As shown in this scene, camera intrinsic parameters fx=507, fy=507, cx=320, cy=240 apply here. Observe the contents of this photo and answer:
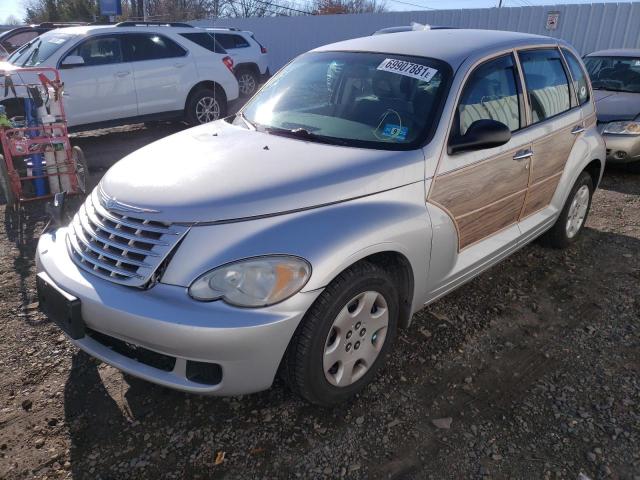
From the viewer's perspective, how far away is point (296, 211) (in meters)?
2.32

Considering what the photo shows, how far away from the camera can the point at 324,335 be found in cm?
231

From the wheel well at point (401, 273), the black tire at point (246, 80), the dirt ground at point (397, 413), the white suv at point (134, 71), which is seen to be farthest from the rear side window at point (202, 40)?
the wheel well at point (401, 273)

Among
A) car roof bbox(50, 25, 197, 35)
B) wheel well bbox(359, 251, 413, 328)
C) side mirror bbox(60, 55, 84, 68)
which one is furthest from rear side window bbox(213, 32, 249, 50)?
wheel well bbox(359, 251, 413, 328)

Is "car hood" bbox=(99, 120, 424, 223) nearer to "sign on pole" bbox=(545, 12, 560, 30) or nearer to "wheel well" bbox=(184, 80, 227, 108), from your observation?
"wheel well" bbox=(184, 80, 227, 108)

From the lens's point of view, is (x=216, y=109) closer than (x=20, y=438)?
No

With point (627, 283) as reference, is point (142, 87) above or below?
above

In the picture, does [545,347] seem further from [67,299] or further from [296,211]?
[67,299]

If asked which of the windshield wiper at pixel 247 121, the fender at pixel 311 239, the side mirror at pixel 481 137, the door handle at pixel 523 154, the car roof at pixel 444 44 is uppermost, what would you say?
the car roof at pixel 444 44

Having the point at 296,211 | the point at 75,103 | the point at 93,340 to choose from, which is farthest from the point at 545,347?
the point at 75,103

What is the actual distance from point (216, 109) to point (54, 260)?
7143mm

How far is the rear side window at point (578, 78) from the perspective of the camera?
421 cm

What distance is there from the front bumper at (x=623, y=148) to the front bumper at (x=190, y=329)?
6.13 metres

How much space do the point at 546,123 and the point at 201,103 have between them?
6.71m

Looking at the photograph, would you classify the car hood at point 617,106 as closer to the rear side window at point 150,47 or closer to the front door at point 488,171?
the front door at point 488,171
